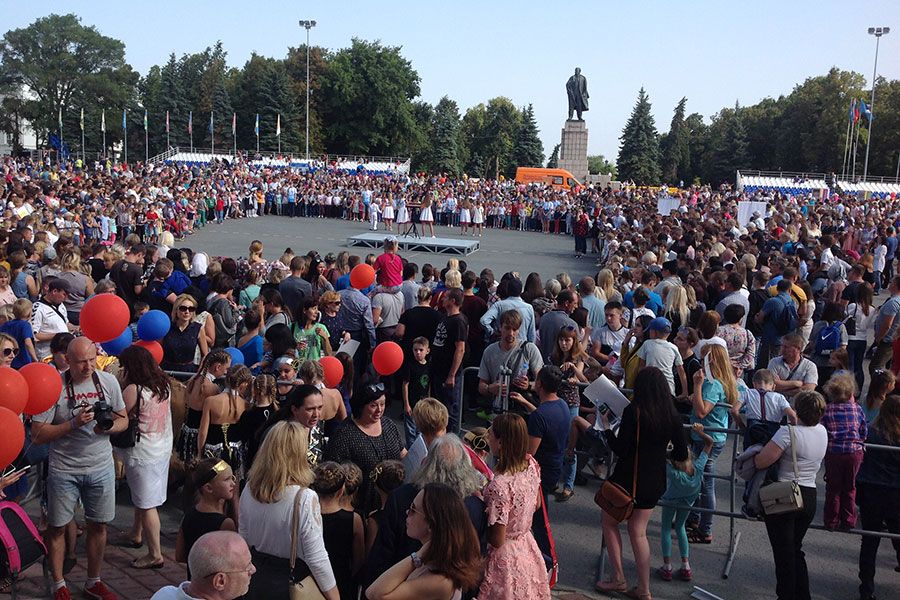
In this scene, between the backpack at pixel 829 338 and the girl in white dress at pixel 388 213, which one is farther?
the girl in white dress at pixel 388 213

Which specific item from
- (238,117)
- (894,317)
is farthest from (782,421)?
(238,117)

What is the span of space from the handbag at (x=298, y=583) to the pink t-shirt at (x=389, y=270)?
7175mm

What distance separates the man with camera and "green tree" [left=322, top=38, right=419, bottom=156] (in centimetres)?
7371

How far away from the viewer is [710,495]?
6973 mm

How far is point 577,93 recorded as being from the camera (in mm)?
51531

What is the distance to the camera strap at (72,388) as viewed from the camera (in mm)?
5422

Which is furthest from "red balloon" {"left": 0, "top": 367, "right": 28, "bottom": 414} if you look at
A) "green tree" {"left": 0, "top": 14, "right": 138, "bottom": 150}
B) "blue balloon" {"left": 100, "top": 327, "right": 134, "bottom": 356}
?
"green tree" {"left": 0, "top": 14, "right": 138, "bottom": 150}

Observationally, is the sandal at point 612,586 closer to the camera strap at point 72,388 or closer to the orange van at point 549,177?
the camera strap at point 72,388

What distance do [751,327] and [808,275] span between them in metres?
3.53

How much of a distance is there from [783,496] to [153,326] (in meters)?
5.58

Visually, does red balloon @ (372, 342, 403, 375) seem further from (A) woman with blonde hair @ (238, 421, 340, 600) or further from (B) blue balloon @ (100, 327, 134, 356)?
(A) woman with blonde hair @ (238, 421, 340, 600)

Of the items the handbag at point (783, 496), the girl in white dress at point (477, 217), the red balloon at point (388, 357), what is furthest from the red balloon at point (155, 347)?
the girl in white dress at point (477, 217)

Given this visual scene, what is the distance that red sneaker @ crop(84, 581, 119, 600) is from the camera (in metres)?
5.48

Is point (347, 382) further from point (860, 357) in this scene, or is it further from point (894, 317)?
point (860, 357)
